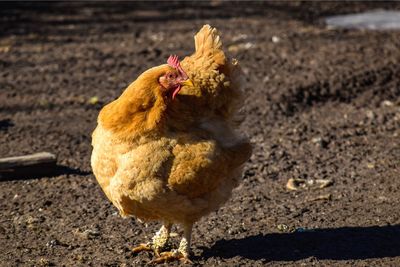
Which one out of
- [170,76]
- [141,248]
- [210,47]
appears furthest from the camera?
[210,47]

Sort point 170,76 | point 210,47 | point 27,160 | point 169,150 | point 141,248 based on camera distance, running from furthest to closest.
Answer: point 27,160 < point 210,47 < point 141,248 < point 170,76 < point 169,150

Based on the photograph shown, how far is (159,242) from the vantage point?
16.5 ft

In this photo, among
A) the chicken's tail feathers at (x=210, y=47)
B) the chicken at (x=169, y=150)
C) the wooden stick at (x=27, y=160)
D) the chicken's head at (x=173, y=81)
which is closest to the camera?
the chicken at (x=169, y=150)

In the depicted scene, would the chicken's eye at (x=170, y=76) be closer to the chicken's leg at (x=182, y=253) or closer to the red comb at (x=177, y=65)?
the red comb at (x=177, y=65)

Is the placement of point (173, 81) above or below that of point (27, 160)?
above

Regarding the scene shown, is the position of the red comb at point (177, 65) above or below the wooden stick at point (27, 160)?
above

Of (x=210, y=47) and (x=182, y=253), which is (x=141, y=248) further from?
(x=210, y=47)

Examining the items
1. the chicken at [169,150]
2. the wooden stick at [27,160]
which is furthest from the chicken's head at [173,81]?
the wooden stick at [27,160]

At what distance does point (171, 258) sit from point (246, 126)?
10.00 ft

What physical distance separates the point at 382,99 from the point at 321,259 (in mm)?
4022

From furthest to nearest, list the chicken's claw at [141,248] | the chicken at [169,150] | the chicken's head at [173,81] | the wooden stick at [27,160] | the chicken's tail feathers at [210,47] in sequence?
the wooden stick at [27,160] → the chicken's tail feathers at [210,47] → the chicken's claw at [141,248] → the chicken's head at [173,81] → the chicken at [169,150]

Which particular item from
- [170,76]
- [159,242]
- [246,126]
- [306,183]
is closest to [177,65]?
[170,76]

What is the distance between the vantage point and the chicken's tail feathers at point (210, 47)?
5090mm

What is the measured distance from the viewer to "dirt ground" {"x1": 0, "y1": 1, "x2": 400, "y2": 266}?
5098 millimetres
